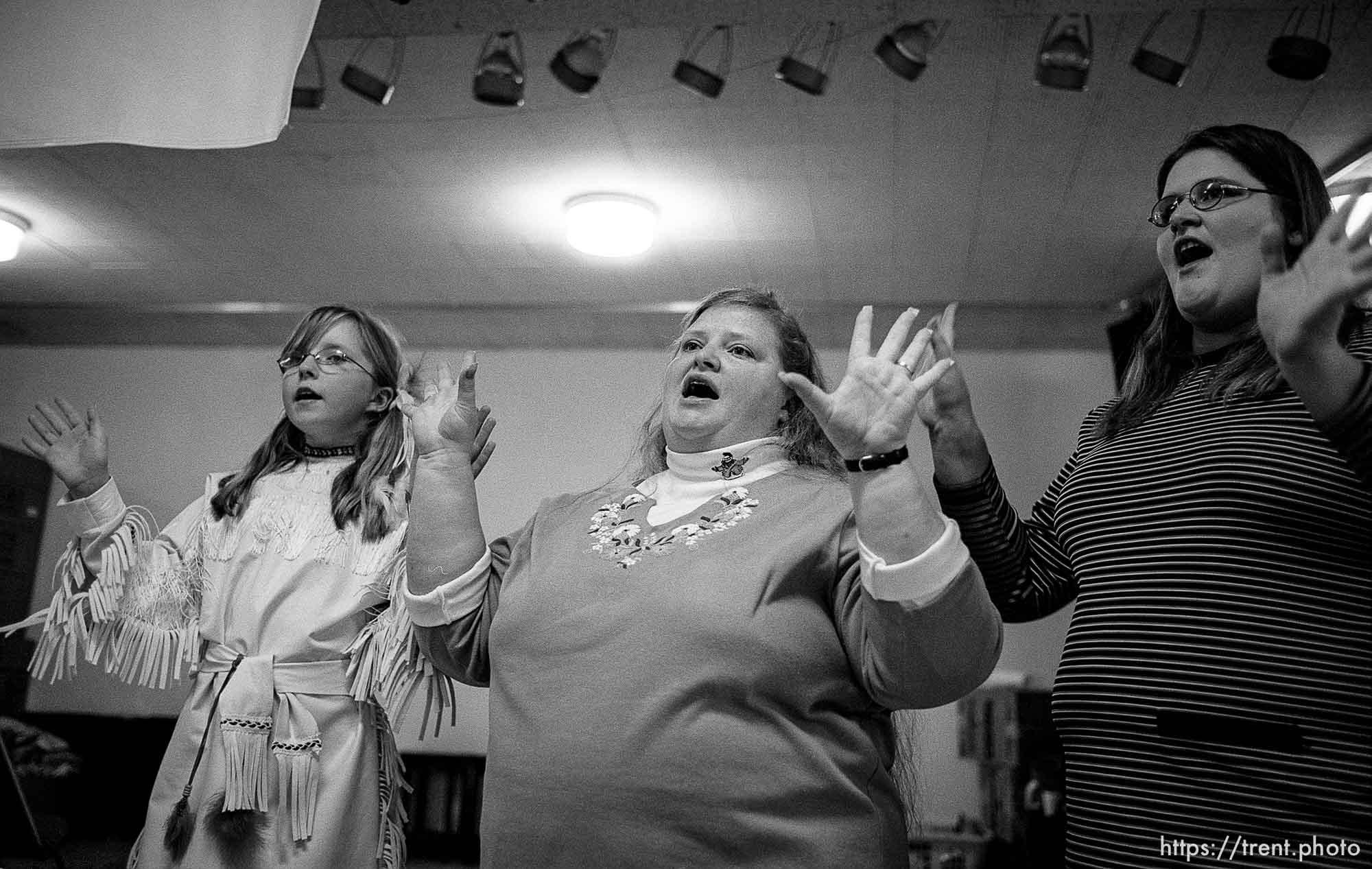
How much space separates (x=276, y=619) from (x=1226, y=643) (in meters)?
1.35

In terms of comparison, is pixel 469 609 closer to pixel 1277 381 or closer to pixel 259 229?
pixel 1277 381

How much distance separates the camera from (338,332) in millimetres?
1932

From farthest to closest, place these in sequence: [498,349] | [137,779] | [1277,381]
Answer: [498,349] → [137,779] → [1277,381]

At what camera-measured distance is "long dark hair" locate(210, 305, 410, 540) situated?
178 cm

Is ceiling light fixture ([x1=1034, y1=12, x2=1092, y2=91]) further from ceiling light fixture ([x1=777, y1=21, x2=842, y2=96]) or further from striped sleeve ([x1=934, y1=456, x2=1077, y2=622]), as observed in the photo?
striped sleeve ([x1=934, y1=456, x2=1077, y2=622])

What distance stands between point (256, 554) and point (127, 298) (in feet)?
12.5

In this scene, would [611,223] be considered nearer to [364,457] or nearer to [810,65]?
[810,65]

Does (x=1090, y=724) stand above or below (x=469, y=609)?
below

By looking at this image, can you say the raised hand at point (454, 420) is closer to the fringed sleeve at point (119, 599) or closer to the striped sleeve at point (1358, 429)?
the fringed sleeve at point (119, 599)

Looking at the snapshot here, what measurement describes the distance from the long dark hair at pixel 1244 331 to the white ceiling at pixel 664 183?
1.34m

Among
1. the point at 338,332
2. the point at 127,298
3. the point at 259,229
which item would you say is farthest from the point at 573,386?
the point at 338,332

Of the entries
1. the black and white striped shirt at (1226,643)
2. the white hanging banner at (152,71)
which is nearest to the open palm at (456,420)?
the white hanging banner at (152,71)

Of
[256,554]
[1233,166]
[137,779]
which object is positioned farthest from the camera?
[137,779]

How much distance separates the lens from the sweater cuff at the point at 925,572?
106 cm
